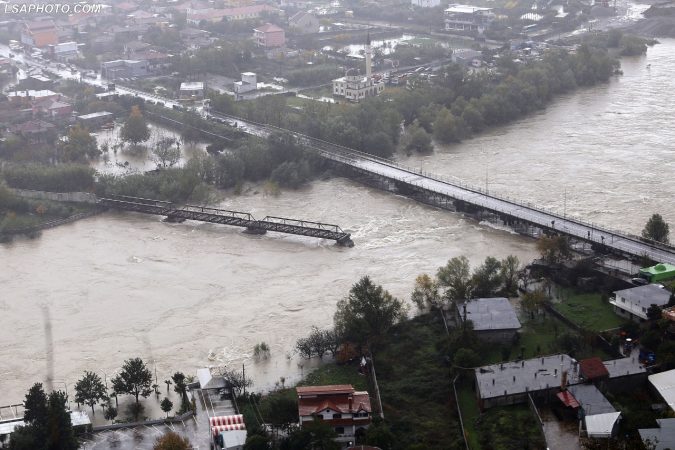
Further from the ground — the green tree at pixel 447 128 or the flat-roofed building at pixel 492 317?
the green tree at pixel 447 128

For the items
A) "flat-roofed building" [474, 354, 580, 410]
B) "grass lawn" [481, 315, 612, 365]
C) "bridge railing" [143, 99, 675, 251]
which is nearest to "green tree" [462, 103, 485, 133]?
"bridge railing" [143, 99, 675, 251]

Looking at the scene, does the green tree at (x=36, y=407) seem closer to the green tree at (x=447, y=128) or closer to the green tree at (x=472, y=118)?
the green tree at (x=447, y=128)

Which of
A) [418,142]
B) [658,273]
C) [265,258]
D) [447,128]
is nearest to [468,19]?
[447,128]

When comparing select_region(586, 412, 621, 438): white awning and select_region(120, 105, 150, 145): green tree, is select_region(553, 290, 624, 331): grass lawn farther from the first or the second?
select_region(120, 105, 150, 145): green tree

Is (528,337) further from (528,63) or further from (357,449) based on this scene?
(528,63)

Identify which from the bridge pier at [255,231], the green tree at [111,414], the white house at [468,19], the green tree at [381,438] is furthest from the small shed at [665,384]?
the white house at [468,19]

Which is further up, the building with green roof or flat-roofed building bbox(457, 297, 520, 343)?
the building with green roof

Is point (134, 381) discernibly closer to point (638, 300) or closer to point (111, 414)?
point (111, 414)
